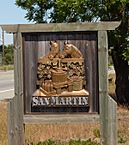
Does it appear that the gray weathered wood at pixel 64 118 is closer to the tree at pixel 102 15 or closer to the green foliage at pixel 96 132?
the green foliage at pixel 96 132

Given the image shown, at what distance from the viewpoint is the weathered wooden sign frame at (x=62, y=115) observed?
7.79 m

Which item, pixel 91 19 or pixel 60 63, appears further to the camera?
pixel 91 19

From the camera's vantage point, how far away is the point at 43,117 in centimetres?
794

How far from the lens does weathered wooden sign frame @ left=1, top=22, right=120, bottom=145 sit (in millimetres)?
7793

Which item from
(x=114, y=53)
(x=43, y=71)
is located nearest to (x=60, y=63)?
(x=43, y=71)

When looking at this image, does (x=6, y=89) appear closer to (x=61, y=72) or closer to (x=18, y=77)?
(x=18, y=77)

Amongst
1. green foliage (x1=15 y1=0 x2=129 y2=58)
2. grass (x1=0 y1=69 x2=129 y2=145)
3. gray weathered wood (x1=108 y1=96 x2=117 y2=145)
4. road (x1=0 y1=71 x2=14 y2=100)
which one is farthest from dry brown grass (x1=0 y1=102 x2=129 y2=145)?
road (x1=0 y1=71 x2=14 y2=100)

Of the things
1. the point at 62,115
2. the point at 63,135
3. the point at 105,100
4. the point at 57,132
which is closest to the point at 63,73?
the point at 62,115

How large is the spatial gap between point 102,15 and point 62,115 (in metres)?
8.78

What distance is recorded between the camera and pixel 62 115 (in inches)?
311

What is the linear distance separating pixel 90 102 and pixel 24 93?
3.50 ft

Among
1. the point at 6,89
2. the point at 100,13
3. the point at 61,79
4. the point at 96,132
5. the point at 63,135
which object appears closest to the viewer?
the point at 61,79

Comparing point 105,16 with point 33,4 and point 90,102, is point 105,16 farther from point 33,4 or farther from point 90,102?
point 90,102

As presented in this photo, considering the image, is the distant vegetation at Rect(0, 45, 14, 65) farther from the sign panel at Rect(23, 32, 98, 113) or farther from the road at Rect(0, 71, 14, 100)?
the sign panel at Rect(23, 32, 98, 113)
